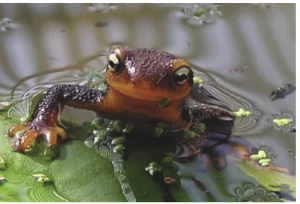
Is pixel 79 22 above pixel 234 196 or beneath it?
above

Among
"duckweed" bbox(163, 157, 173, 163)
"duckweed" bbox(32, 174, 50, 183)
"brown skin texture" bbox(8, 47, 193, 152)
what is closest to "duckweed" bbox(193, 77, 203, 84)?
"brown skin texture" bbox(8, 47, 193, 152)

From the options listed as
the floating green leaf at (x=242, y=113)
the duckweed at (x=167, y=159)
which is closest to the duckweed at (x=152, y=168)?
the duckweed at (x=167, y=159)

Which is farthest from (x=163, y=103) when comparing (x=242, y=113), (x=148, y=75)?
(x=242, y=113)

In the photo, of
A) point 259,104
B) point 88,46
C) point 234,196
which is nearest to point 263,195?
point 234,196

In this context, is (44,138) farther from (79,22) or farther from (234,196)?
(79,22)

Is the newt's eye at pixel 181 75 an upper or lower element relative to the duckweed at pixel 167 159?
upper

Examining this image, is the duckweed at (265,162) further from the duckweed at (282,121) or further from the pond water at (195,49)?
the duckweed at (282,121)

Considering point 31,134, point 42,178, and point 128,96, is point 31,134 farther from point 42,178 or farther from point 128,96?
point 128,96
